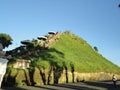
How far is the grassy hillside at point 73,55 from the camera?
118 ft

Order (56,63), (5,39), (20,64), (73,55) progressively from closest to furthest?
(20,64), (56,63), (73,55), (5,39)

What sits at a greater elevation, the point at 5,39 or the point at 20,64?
the point at 5,39

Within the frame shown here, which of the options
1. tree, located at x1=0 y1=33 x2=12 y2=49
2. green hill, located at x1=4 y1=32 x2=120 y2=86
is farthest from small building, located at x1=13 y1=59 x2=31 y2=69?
tree, located at x1=0 y1=33 x2=12 y2=49

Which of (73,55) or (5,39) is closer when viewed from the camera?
(73,55)

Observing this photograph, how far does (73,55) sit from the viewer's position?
4328 centimetres

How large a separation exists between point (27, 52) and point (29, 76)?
339 inches

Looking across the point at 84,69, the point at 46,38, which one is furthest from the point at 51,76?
the point at 46,38

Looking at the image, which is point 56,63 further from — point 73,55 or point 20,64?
point 73,55

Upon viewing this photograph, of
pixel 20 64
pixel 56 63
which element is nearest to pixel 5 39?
pixel 56 63

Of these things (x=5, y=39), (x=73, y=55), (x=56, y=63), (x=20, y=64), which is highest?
(x=5, y=39)

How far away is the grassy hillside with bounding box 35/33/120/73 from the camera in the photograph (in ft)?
118

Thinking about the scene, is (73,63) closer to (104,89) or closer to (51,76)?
(51,76)

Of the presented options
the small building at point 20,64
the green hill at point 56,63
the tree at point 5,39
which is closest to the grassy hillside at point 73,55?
the green hill at point 56,63

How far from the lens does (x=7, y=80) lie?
26.4 meters
